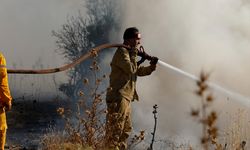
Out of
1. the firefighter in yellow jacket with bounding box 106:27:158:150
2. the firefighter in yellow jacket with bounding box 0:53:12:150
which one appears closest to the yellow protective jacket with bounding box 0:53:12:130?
the firefighter in yellow jacket with bounding box 0:53:12:150

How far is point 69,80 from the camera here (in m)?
21.3

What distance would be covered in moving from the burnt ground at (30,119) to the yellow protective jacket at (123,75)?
25.5 ft

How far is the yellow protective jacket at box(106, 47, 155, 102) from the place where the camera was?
5.98 m

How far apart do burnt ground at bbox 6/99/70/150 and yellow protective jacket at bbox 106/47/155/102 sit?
25.5ft

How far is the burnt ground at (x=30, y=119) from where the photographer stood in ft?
50.6

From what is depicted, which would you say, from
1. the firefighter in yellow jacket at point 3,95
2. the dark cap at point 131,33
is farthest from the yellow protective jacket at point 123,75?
the firefighter in yellow jacket at point 3,95

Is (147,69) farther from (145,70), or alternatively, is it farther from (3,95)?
(3,95)

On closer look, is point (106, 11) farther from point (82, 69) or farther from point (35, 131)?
point (35, 131)

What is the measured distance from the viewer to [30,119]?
1983 centimetres

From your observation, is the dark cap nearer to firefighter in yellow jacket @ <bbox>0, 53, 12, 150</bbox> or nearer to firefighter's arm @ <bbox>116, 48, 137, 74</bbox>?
firefighter's arm @ <bbox>116, 48, 137, 74</bbox>

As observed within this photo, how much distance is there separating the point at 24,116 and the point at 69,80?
2406 mm

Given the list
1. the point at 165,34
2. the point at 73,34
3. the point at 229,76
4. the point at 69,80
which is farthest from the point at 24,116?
the point at 229,76

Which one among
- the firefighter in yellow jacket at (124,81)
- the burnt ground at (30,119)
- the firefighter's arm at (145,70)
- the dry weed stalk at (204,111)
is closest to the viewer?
the dry weed stalk at (204,111)

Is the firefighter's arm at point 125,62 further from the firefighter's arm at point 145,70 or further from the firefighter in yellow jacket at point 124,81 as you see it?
the firefighter's arm at point 145,70
